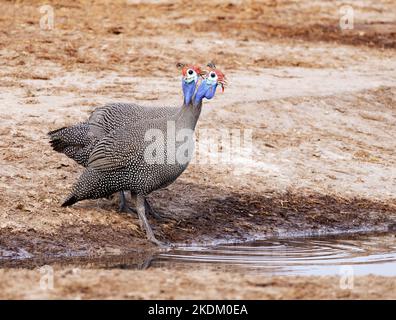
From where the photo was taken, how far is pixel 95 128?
9852 mm

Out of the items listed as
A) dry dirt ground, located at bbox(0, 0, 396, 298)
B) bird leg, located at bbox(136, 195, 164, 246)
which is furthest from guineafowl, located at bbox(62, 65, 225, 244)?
dry dirt ground, located at bbox(0, 0, 396, 298)

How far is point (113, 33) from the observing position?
16297mm

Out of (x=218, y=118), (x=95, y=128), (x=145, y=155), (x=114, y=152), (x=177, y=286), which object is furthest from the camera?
(x=218, y=118)

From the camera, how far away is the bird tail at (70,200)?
9648 millimetres

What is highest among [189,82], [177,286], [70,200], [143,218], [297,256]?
[189,82]

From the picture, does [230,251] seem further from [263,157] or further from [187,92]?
[263,157]

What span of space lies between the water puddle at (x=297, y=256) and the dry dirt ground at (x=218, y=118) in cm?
35

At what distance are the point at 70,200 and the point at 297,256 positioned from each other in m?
2.02

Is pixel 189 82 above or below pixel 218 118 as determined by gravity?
above

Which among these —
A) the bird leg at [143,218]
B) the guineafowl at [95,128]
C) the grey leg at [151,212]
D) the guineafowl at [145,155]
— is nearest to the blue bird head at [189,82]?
the guineafowl at [145,155]

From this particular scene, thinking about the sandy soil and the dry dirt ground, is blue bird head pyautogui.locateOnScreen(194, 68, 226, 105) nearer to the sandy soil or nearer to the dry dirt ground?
the dry dirt ground

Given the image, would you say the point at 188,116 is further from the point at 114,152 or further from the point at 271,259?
the point at 271,259

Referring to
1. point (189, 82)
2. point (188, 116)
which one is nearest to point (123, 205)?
point (188, 116)
